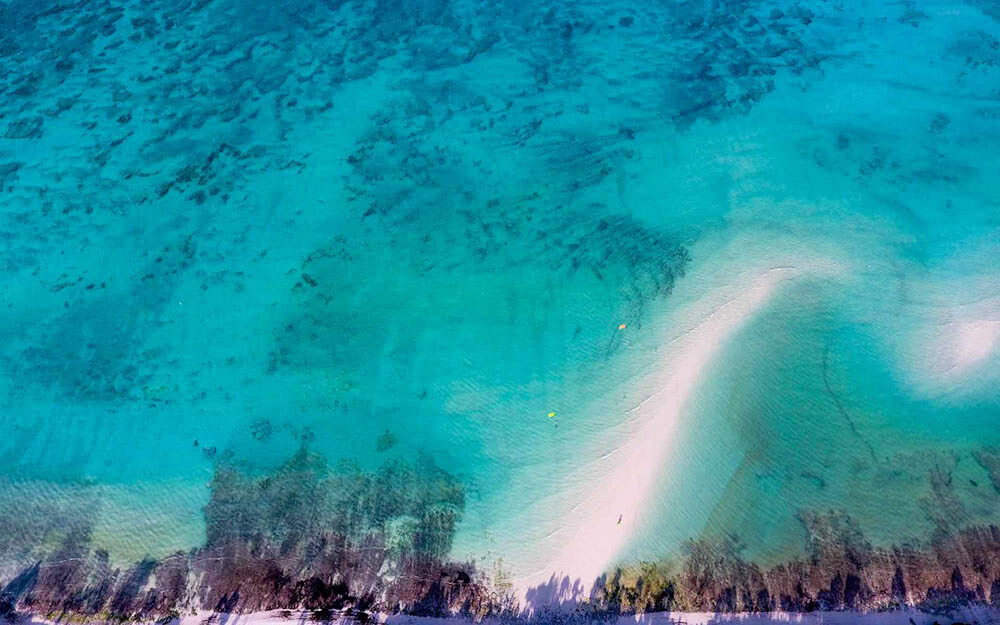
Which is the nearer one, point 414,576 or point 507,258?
point 414,576

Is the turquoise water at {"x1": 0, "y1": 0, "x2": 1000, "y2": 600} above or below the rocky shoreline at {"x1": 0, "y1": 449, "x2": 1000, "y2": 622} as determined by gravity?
above

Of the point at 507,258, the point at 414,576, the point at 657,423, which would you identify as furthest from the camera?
the point at 507,258

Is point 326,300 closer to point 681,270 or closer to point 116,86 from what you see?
point 681,270

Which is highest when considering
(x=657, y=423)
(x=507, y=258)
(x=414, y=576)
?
(x=507, y=258)

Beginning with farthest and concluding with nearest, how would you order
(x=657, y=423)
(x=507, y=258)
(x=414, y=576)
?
(x=507, y=258) < (x=657, y=423) < (x=414, y=576)

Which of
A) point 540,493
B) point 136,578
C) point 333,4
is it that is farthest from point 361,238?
point 333,4

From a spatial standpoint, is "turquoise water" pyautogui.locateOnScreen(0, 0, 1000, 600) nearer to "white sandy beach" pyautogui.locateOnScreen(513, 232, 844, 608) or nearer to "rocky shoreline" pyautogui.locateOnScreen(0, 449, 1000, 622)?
"white sandy beach" pyautogui.locateOnScreen(513, 232, 844, 608)

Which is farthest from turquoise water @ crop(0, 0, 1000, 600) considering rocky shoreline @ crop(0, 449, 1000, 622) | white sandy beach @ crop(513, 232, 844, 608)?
rocky shoreline @ crop(0, 449, 1000, 622)

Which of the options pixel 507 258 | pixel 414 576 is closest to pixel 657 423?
pixel 507 258

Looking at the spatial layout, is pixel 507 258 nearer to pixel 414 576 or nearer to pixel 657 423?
pixel 657 423
